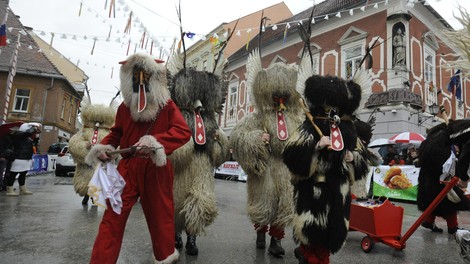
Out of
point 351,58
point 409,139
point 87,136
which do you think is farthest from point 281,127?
point 351,58

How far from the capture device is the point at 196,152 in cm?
345

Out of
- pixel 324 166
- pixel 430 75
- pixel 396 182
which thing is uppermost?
pixel 430 75

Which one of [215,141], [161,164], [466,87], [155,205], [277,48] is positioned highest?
[277,48]

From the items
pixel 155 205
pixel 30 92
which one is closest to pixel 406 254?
pixel 155 205

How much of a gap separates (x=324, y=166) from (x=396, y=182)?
7442 mm

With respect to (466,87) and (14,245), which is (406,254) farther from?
(466,87)

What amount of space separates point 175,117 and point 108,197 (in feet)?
2.64

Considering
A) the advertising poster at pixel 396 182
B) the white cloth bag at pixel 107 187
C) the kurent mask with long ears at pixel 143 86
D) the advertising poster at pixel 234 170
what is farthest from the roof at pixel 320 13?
the white cloth bag at pixel 107 187

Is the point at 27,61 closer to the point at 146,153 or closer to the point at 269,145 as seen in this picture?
the point at 269,145

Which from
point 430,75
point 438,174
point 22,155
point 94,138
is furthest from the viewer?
point 430,75

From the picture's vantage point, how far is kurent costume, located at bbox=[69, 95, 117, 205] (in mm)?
5805

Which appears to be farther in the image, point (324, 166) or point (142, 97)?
point (142, 97)

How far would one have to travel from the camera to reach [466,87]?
57.1ft

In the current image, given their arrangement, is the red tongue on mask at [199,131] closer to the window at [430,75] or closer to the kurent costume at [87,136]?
the kurent costume at [87,136]
